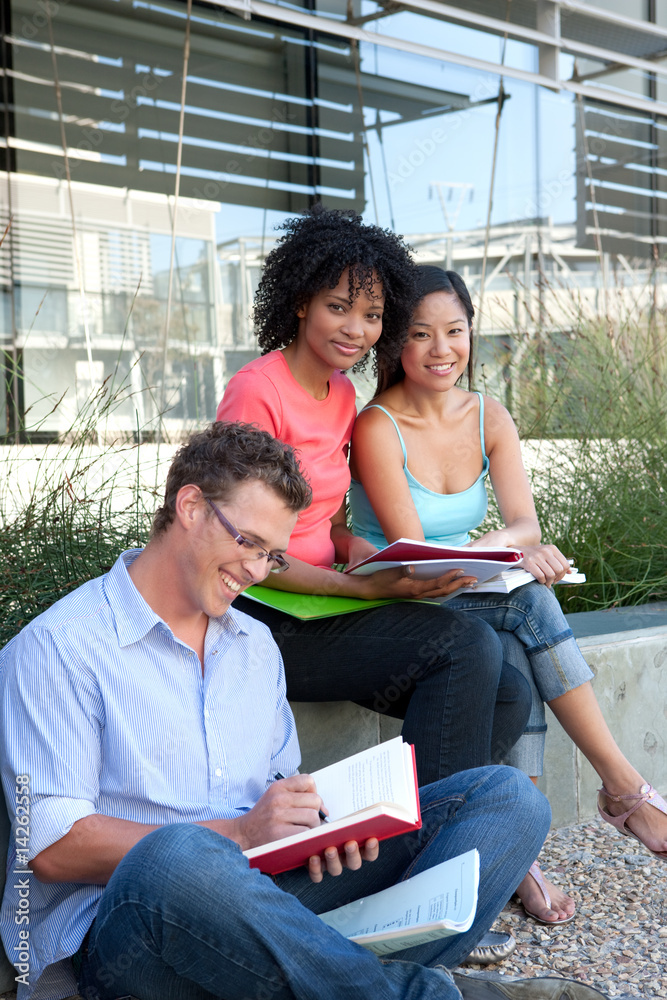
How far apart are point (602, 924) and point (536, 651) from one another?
2.23 ft

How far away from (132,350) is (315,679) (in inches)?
177

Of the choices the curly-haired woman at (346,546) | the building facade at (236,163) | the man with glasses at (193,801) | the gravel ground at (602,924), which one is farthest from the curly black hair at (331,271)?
the building facade at (236,163)

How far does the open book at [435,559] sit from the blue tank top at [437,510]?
505 millimetres

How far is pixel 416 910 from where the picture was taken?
5.52ft

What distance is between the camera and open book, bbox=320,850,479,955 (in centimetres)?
156

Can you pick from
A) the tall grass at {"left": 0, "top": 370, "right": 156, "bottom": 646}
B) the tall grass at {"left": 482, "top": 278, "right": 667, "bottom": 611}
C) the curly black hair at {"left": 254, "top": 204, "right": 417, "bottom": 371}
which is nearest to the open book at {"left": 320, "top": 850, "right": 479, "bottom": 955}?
the tall grass at {"left": 0, "top": 370, "right": 156, "bottom": 646}

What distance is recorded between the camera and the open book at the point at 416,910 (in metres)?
1.56

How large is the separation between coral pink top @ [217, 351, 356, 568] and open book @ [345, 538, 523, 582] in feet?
0.88

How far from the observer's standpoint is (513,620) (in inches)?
101

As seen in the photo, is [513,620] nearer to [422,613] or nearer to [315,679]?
[422,613]

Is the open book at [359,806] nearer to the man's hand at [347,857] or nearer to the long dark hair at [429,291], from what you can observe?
the man's hand at [347,857]

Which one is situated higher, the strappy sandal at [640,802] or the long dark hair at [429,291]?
the long dark hair at [429,291]

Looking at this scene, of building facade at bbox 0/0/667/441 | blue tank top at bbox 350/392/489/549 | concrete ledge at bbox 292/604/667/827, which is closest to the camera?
blue tank top at bbox 350/392/489/549

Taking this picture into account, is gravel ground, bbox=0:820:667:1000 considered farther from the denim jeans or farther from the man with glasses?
the denim jeans
